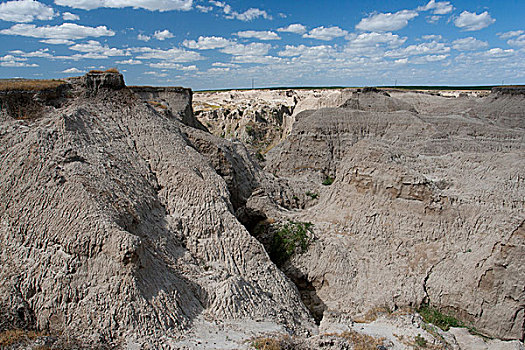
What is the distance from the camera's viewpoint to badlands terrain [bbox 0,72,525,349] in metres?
9.59

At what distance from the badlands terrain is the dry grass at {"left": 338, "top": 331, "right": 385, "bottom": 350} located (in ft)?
0.17

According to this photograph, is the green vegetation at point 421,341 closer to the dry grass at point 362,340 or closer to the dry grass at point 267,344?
the dry grass at point 362,340

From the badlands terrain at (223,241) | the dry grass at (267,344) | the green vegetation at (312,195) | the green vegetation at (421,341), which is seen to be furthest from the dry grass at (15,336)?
the green vegetation at (312,195)

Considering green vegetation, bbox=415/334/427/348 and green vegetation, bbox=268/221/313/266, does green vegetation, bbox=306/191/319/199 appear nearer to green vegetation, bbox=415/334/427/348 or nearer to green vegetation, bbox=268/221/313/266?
green vegetation, bbox=268/221/313/266

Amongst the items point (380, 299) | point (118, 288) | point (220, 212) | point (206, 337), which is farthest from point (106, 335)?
point (380, 299)

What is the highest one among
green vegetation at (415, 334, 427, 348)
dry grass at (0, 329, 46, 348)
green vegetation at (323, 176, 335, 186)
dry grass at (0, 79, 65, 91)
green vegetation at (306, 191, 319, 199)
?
dry grass at (0, 79, 65, 91)

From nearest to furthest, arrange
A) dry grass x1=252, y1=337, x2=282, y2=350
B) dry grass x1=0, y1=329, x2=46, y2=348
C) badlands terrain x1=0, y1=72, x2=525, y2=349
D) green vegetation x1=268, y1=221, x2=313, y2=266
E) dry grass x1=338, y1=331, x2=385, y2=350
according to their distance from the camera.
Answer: dry grass x1=0, y1=329, x2=46, y2=348, dry grass x1=252, y1=337, x2=282, y2=350, dry grass x1=338, y1=331, x2=385, y2=350, badlands terrain x1=0, y1=72, x2=525, y2=349, green vegetation x1=268, y1=221, x2=313, y2=266

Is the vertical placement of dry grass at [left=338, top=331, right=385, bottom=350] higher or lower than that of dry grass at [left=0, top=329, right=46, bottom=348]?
lower

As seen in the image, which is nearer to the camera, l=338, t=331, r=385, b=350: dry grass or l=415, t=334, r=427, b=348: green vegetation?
l=338, t=331, r=385, b=350: dry grass

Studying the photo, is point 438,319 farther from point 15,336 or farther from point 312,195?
point 15,336

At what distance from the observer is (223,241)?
13.2 m

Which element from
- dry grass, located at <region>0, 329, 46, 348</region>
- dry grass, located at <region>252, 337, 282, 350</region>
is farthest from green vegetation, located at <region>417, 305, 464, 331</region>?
dry grass, located at <region>0, 329, 46, 348</region>

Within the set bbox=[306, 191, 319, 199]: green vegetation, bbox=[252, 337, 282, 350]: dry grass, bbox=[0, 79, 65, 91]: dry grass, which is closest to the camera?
bbox=[252, 337, 282, 350]: dry grass

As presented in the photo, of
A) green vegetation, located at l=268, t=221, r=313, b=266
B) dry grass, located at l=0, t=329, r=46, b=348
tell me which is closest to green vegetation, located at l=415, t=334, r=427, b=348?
green vegetation, located at l=268, t=221, r=313, b=266
